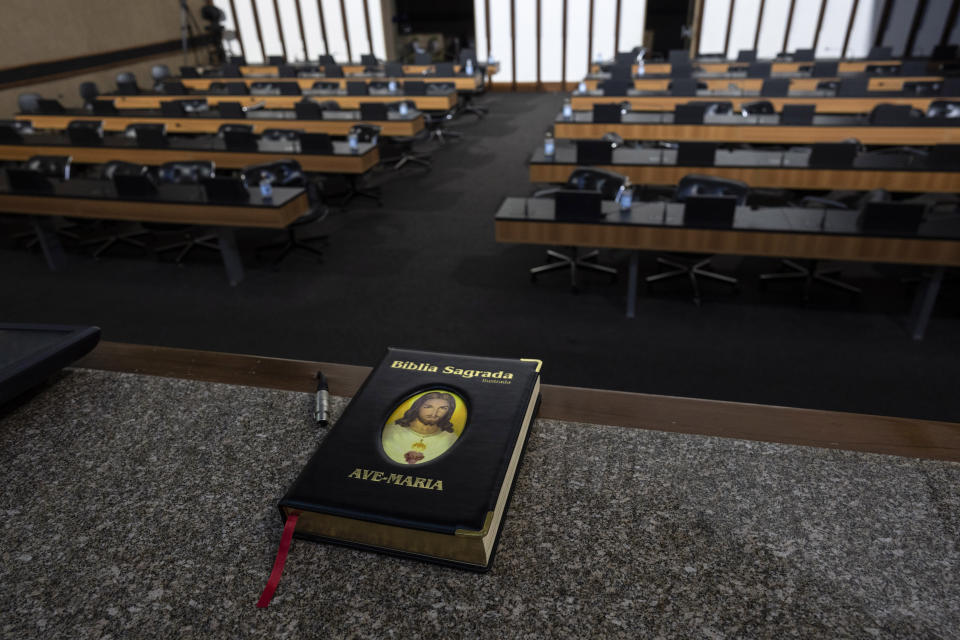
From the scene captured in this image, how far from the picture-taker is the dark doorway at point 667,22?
15.6m

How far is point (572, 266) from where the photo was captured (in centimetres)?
471

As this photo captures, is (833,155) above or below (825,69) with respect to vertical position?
below

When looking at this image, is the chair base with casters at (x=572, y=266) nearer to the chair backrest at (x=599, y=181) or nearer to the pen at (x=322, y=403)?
the chair backrest at (x=599, y=181)

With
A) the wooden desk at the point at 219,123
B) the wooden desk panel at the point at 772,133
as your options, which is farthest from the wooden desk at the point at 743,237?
the wooden desk at the point at 219,123

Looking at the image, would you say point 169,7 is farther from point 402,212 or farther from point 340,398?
point 340,398

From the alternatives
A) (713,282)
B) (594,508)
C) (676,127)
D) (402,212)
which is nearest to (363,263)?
(402,212)

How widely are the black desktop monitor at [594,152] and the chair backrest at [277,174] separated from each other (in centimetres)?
263

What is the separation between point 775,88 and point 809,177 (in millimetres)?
3611

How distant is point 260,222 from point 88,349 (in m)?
3.90

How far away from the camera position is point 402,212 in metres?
6.59

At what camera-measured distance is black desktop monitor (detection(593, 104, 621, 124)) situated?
691 cm

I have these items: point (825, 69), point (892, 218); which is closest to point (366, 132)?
point (892, 218)

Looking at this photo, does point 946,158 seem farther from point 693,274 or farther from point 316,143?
point 316,143

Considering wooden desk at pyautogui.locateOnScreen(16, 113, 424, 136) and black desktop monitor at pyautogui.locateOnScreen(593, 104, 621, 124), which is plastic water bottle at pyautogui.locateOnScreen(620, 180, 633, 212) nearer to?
black desktop monitor at pyautogui.locateOnScreen(593, 104, 621, 124)
